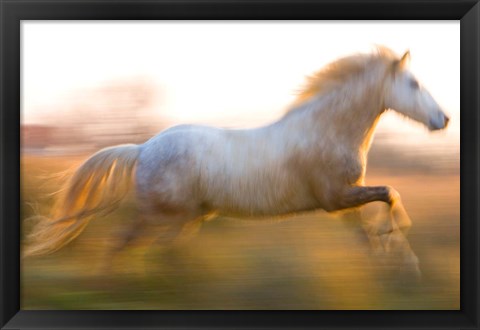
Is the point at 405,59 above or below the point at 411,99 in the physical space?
above

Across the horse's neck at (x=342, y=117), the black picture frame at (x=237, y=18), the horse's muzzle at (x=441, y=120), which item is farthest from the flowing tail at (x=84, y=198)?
the horse's muzzle at (x=441, y=120)

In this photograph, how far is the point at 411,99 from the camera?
3.00 m

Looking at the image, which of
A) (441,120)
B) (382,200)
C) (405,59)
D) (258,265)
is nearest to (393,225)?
(382,200)

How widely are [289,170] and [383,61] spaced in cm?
64

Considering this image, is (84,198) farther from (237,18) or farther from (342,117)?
(342,117)

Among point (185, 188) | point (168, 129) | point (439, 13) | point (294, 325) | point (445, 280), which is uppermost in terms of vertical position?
point (439, 13)

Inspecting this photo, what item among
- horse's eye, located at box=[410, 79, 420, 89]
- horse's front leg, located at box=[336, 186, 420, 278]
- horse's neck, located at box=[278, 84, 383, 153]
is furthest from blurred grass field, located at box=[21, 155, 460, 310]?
horse's eye, located at box=[410, 79, 420, 89]

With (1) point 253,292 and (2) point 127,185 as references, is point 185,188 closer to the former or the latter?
(2) point 127,185

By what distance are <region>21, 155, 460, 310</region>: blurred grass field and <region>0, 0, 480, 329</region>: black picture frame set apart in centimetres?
6

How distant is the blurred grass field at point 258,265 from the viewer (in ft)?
9.81

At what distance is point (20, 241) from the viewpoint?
295cm

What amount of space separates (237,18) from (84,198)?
1051mm

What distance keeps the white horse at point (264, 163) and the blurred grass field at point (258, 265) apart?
0.07 meters

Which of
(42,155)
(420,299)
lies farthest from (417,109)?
(42,155)
